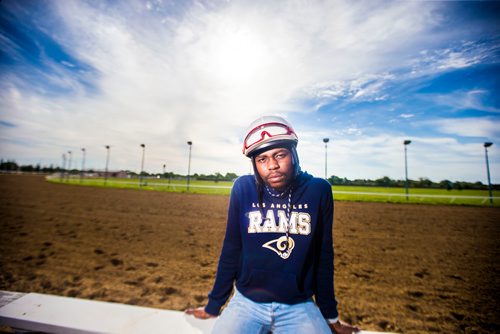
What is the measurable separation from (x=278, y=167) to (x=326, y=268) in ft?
3.39

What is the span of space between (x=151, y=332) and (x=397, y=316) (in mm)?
3684

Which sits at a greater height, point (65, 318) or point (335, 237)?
point (65, 318)

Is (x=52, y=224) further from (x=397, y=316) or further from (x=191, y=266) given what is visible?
(x=397, y=316)

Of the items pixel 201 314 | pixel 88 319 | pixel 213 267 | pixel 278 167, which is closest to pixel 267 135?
pixel 278 167

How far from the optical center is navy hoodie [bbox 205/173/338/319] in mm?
1896

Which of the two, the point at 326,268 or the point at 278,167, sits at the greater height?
the point at 278,167

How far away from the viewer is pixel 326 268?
6.46 feet

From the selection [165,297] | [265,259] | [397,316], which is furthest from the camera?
[165,297]

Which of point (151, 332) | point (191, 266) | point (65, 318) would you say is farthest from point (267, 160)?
point (191, 266)

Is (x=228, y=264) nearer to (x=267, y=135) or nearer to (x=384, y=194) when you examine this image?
(x=267, y=135)

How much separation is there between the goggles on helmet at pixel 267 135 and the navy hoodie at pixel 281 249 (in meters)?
0.42

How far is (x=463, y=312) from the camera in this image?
11.7 feet

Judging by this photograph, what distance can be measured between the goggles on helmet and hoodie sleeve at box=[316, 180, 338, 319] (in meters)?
0.62

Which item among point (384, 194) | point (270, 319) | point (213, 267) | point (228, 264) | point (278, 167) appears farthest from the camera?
point (384, 194)
